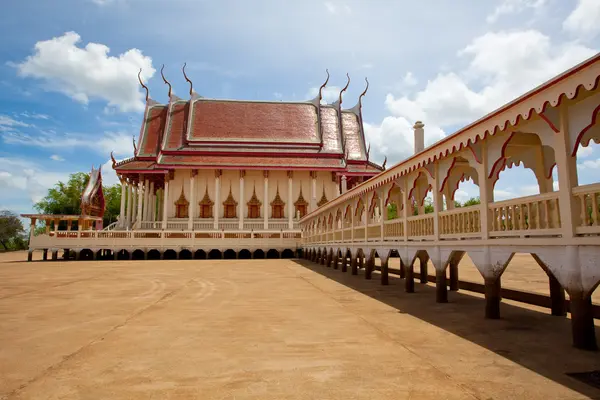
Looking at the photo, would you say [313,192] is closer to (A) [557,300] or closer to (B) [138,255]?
(B) [138,255]

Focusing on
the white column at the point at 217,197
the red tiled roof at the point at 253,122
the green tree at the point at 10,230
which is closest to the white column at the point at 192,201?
the white column at the point at 217,197

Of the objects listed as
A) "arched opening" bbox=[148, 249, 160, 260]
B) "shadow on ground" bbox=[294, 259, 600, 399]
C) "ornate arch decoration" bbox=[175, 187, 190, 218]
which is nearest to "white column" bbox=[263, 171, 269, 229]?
"ornate arch decoration" bbox=[175, 187, 190, 218]

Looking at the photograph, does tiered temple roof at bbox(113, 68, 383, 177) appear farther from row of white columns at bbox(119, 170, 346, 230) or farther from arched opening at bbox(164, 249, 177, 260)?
arched opening at bbox(164, 249, 177, 260)

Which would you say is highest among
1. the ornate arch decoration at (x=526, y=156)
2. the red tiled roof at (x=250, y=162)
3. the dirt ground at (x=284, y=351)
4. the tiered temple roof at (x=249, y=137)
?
the tiered temple roof at (x=249, y=137)

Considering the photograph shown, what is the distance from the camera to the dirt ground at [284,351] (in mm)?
2926

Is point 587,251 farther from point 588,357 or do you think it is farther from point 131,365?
point 131,365

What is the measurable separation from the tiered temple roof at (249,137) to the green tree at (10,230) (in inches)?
1443

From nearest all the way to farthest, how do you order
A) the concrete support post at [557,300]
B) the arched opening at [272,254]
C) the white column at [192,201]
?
the concrete support post at [557,300], the arched opening at [272,254], the white column at [192,201]

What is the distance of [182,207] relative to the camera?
31.1 m

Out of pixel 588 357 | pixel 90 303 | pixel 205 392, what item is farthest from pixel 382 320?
pixel 90 303

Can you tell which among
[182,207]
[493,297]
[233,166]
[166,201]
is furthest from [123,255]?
[493,297]

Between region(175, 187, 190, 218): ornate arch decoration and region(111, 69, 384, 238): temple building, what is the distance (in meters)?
0.08

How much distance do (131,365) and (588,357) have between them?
13.5 feet

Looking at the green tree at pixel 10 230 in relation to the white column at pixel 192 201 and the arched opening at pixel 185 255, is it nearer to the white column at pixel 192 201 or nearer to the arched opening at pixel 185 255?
the white column at pixel 192 201
